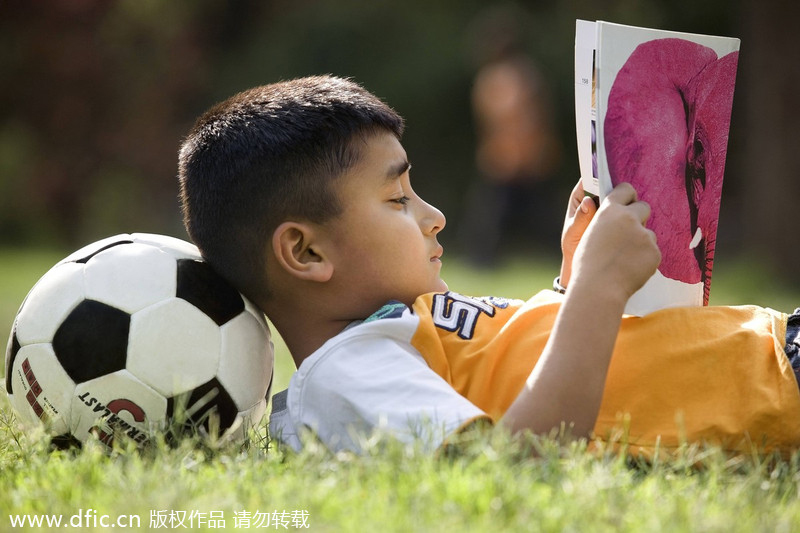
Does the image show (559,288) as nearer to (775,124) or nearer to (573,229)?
(573,229)

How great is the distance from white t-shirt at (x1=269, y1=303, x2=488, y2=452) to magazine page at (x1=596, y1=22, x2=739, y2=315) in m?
0.60

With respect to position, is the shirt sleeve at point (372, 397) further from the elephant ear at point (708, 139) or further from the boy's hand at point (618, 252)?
the elephant ear at point (708, 139)

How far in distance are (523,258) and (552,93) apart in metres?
3.78

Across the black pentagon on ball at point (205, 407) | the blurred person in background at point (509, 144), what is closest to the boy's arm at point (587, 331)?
the black pentagon on ball at point (205, 407)

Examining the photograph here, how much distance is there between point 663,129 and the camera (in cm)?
240

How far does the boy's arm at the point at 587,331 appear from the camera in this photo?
2141 millimetres

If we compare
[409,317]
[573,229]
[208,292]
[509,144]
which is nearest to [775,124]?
[509,144]

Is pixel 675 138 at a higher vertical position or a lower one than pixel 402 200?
higher

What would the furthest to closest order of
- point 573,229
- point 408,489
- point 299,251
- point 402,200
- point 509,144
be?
point 509,144 < point 573,229 < point 402,200 < point 299,251 < point 408,489

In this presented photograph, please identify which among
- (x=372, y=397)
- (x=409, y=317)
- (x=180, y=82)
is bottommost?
(x=372, y=397)

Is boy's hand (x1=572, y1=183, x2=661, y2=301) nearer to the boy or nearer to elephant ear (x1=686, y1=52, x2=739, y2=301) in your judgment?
the boy

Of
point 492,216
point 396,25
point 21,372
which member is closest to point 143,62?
point 396,25

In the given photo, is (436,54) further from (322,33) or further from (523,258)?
(523,258)

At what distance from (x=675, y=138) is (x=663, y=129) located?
0.05 meters
